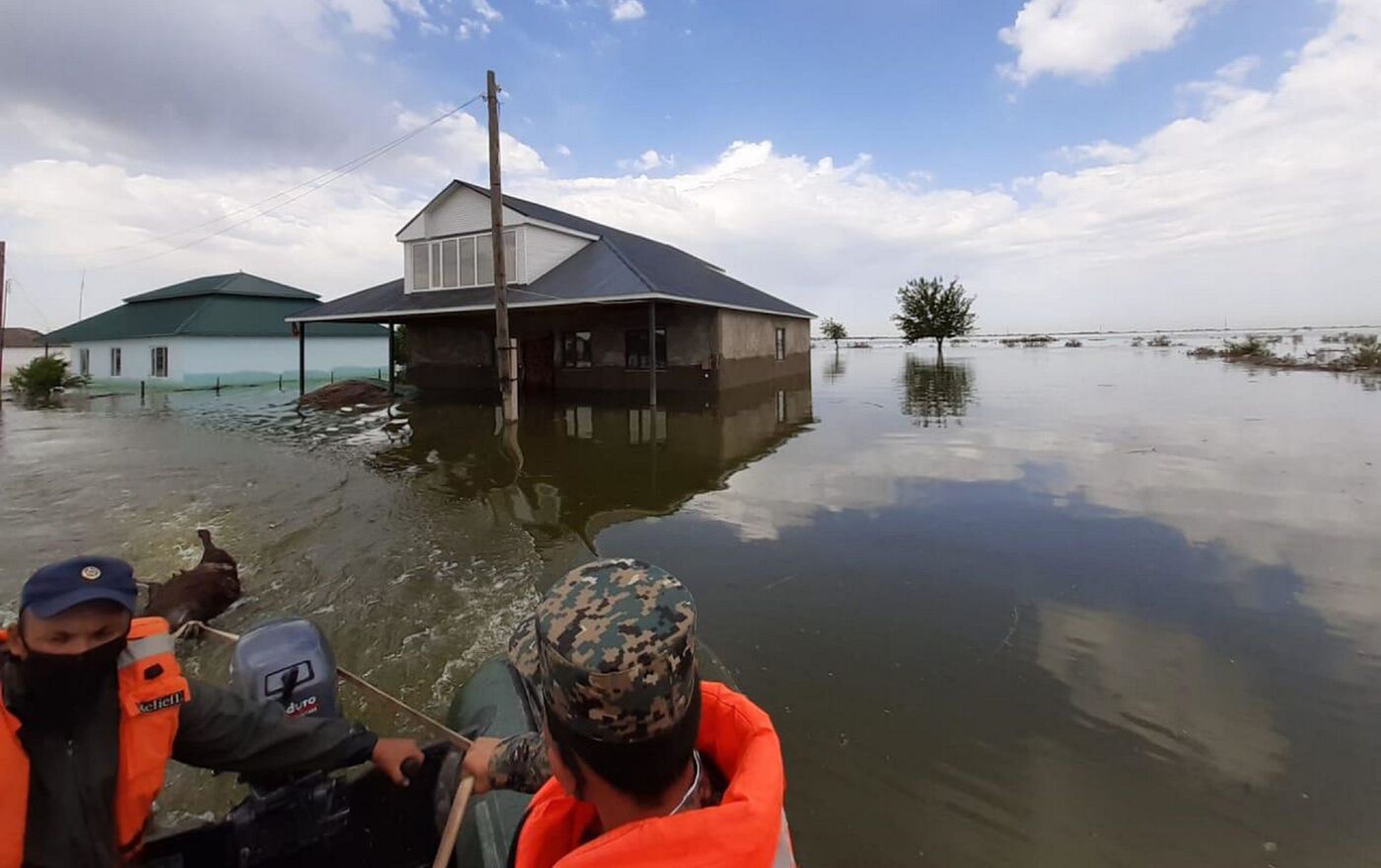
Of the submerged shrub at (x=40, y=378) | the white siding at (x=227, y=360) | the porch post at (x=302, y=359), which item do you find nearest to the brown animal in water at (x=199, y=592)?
the porch post at (x=302, y=359)

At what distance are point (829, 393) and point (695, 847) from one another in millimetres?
20296

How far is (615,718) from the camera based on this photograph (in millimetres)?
970

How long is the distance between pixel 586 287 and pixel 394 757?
14.6 metres

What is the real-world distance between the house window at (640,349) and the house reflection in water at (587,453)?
1663mm

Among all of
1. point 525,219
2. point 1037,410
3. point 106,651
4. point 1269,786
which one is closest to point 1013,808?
point 1269,786

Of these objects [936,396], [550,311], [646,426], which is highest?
[550,311]

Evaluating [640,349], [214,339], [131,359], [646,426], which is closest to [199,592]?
[646,426]

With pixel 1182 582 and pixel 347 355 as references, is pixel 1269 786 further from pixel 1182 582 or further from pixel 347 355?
pixel 347 355

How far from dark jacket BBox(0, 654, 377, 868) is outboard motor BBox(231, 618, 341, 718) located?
51cm

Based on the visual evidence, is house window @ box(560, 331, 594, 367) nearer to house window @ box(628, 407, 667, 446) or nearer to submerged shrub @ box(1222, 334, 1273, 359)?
house window @ box(628, 407, 667, 446)

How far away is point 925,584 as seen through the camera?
4.81 meters

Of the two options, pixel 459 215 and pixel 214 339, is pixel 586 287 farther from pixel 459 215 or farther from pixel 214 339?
pixel 214 339

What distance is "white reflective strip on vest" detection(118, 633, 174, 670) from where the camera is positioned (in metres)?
1.70

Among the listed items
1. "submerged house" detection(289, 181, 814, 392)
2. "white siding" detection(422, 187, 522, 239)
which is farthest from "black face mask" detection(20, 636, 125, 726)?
"white siding" detection(422, 187, 522, 239)
